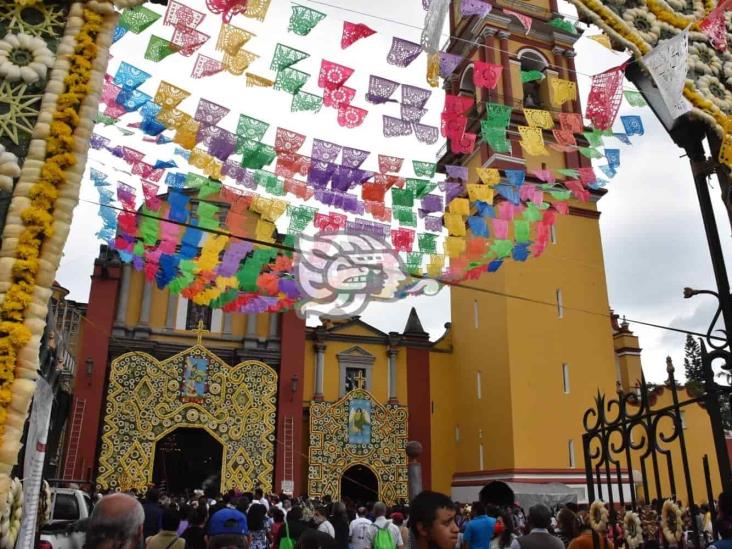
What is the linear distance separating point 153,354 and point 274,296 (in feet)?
19.4

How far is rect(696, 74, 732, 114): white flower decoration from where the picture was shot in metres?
5.12

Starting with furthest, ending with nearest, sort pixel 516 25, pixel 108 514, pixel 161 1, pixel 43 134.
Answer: pixel 516 25, pixel 161 1, pixel 43 134, pixel 108 514

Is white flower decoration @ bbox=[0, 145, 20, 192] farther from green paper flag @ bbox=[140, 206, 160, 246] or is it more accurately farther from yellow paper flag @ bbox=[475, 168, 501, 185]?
green paper flag @ bbox=[140, 206, 160, 246]

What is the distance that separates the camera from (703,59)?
17.7 ft

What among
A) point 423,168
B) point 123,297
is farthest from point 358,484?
point 423,168

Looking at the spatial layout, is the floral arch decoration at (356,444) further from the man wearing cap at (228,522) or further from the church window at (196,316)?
the man wearing cap at (228,522)

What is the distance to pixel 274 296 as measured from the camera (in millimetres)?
13648

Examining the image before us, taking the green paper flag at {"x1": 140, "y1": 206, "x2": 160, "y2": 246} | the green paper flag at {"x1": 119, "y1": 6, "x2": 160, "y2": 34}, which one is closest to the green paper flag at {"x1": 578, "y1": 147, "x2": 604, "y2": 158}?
the green paper flag at {"x1": 119, "y1": 6, "x2": 160, "y2": 34}

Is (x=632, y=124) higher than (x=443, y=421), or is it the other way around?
(x=632, y=124)

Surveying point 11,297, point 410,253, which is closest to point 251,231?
point 410,253

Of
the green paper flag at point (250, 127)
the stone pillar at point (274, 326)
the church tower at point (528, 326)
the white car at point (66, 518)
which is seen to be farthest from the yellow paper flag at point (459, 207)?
the stone pillar at point (274, 326)

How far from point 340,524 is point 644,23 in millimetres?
7102

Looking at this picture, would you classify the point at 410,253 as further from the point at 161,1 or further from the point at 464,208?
the point at 161,1

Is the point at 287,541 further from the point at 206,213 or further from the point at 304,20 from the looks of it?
the point at 304,20
